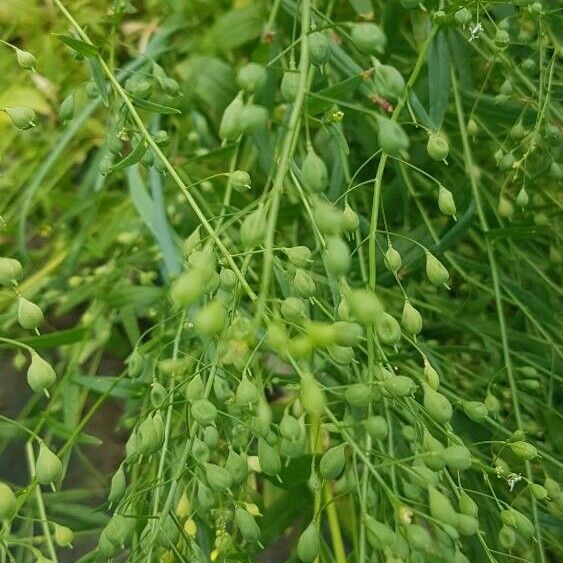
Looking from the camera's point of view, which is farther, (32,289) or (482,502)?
(32,289)

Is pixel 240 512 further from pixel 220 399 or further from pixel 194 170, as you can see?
pixel 194 170

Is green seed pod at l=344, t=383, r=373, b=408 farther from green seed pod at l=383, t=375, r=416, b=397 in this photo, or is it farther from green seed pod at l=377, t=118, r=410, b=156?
green seed pod at l=377, t=118, r=410, b=156

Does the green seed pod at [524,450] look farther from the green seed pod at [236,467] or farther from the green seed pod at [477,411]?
the green seed pod at [236,467]

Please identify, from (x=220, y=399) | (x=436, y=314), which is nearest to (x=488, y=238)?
(x=436, y=314)

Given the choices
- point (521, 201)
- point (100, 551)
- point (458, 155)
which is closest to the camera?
point (100, 551)

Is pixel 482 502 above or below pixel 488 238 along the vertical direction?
below

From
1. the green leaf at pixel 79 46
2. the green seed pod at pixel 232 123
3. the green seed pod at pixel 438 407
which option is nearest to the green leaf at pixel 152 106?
the green leaf at pixel 79 46
